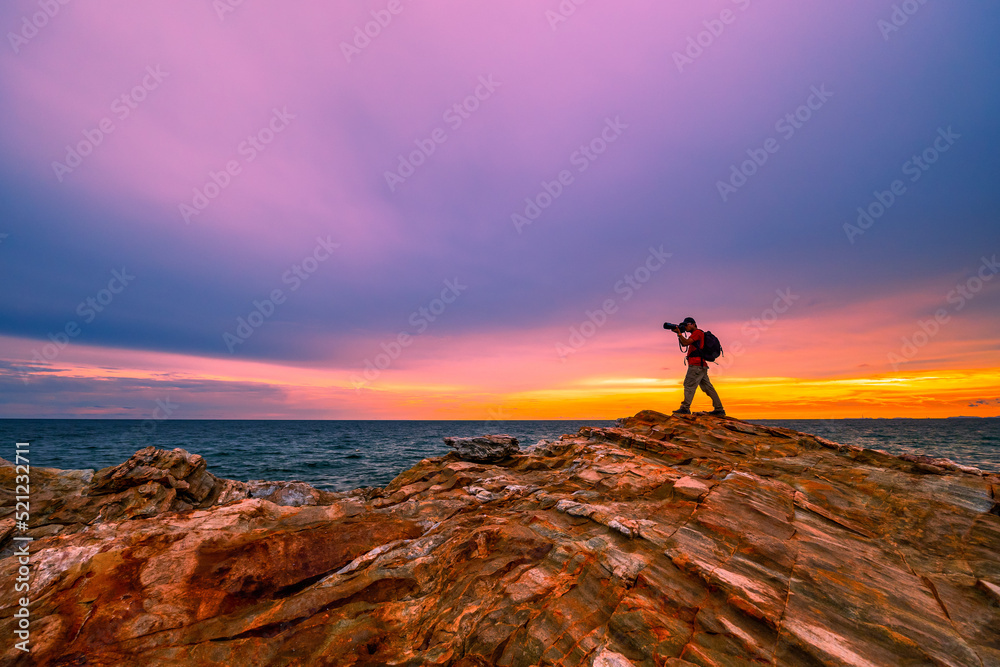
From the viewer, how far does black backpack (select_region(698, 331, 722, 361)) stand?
1733 centimetres

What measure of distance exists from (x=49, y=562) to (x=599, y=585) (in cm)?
1037

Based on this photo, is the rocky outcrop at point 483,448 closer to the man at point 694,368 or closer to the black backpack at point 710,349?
the man at point 694,368

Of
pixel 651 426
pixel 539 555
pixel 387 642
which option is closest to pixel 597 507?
pixel 539 555

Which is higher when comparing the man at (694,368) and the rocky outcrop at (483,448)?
the man at (694,368)

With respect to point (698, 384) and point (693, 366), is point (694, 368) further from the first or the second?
point (698, 384)

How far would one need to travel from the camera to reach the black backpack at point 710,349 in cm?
1733

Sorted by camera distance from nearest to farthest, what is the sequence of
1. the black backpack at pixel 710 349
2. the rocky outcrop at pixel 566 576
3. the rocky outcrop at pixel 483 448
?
the rocky outcrop at pixel 566 576 < the rocky outcrop at pixel 483 448 < the black backpack at pixel 710 349

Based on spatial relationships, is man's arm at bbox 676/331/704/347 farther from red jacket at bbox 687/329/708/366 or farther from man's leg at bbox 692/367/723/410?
man's leg at bbox 692/367/723/410

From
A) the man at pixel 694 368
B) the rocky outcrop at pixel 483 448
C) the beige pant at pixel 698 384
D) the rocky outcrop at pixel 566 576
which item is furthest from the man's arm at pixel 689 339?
the rocky outcrop at pixel 483 448

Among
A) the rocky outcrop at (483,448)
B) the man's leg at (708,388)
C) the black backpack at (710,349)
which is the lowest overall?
the rocky outcrop at (483,448)

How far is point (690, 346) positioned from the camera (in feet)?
58.5

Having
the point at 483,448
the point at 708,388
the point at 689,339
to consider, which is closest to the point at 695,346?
the point at 689,339

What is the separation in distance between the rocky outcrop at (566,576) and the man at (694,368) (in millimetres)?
6634

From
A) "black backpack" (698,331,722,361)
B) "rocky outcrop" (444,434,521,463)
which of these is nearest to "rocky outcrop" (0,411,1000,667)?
"rocky outcrop" (444,434,521,463)
